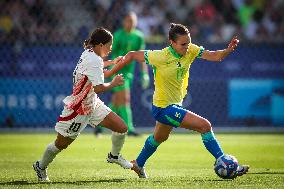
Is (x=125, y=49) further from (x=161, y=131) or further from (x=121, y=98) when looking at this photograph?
(x=161, y=131)

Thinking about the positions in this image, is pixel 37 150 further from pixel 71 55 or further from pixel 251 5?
pixel 251 5

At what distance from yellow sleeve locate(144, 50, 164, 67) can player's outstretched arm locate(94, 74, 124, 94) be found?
2.83ft

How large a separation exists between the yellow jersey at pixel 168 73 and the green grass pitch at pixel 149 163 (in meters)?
0.91

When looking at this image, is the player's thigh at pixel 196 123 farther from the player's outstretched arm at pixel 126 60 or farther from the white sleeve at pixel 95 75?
the white sleeve at pixel 95 75

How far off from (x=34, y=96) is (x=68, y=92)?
0.74m

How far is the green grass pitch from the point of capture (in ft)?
30.9

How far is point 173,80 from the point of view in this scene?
10.2m

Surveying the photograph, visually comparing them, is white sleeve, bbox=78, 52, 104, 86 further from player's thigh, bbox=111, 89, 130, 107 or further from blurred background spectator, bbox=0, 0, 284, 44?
blurred background spectator, bbox=0, 0, 284, 44

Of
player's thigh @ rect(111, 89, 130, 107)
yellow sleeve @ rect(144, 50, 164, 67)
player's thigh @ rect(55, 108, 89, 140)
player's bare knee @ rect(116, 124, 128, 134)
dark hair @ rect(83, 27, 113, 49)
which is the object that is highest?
dark hair @ rect(83, 27, 113, 49)

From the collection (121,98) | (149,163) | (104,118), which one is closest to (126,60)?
(104,118)

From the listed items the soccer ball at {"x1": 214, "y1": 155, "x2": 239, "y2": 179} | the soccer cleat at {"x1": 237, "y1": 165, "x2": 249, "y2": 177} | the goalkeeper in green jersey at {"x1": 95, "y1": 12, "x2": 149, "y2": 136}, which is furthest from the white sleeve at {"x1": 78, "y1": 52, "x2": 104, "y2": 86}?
the goalkeeper in green jersey at {"x1": 95, "y1": 12, "x2": 149, "y2": 136}

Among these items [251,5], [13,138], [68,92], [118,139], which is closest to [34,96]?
[68,92]

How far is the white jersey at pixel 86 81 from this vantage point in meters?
9.70

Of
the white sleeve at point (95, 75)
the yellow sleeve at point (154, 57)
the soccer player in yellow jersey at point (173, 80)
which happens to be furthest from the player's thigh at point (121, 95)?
the white sleeve at point (95, 75)
